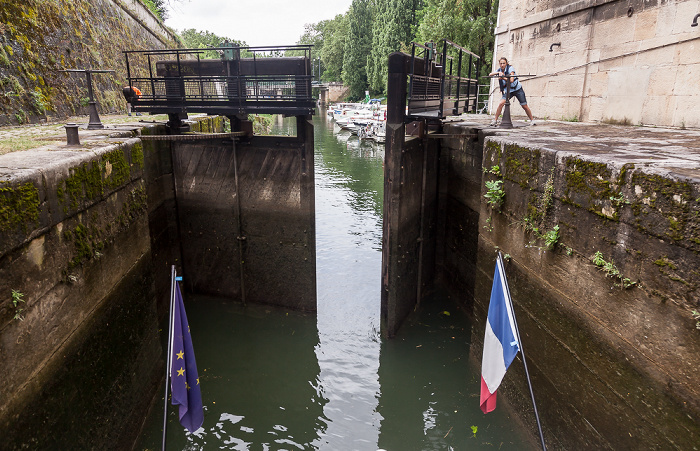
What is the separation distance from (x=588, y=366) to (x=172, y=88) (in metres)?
8.27

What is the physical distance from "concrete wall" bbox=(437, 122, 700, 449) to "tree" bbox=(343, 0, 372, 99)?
5408 centimetres

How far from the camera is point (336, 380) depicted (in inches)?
306

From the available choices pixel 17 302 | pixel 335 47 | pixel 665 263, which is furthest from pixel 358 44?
pixel 17 302

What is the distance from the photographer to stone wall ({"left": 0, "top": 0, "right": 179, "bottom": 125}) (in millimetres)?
9039

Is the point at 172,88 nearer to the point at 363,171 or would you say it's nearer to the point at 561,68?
the point at 561,68

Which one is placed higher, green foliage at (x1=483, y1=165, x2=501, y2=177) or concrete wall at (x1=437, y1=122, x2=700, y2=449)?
green foliage at (x1=483, y1=165, x2=501, y2=177)

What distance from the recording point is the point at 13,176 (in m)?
3.67

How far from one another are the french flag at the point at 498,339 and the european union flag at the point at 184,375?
121 inches

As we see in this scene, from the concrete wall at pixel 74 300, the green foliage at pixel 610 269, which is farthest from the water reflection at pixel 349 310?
the green foliage at pixel 610 269

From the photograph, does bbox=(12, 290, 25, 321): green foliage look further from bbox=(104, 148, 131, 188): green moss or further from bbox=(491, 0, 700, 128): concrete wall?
bbox=(491, 0, 700, 128): concrete wall

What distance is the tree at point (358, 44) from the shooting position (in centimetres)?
5694

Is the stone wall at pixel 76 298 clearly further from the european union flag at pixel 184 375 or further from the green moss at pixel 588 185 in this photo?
the green moss at pixel 588 185

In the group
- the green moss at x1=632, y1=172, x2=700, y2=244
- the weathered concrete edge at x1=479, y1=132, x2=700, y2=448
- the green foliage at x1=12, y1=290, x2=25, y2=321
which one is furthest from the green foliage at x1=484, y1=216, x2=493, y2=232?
the green foliage at x1=12, y1=290, x2=25, y2=321

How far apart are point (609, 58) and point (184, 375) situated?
10.6 m
